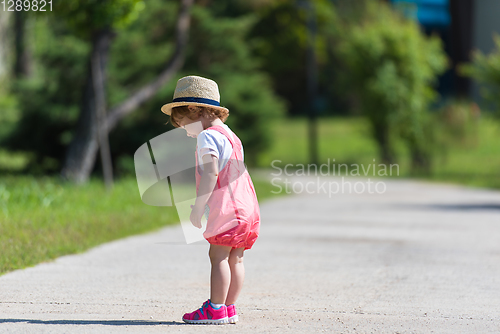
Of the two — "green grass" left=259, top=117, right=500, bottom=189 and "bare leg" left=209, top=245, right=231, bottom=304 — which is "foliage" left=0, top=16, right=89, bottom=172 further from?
"bare leg" left=209, top=245, right=231, bottom=304

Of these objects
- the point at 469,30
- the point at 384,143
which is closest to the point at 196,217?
the point at 384,143

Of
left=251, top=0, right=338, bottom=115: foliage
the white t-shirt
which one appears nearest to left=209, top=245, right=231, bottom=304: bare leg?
the white t-shirt

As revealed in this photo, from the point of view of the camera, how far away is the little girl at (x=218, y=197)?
14.3ft

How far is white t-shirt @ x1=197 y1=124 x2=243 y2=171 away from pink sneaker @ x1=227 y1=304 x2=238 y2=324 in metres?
0.88

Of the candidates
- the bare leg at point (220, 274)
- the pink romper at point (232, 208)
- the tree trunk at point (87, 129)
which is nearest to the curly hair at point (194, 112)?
the pink romper at point (232, 208)

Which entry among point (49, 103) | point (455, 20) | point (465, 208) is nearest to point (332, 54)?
point (455, 20)

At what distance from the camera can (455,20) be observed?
3888cm

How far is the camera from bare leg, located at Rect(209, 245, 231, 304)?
443 cm

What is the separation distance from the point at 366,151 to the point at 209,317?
1069 inches

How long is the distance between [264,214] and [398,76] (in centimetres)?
1487

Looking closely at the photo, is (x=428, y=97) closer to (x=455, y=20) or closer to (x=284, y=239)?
(x=455, y=20)

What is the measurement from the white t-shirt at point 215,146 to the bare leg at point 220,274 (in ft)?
1.68

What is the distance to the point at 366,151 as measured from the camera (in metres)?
31.0

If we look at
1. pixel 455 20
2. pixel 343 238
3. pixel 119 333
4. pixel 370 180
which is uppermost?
pixel 455 20
